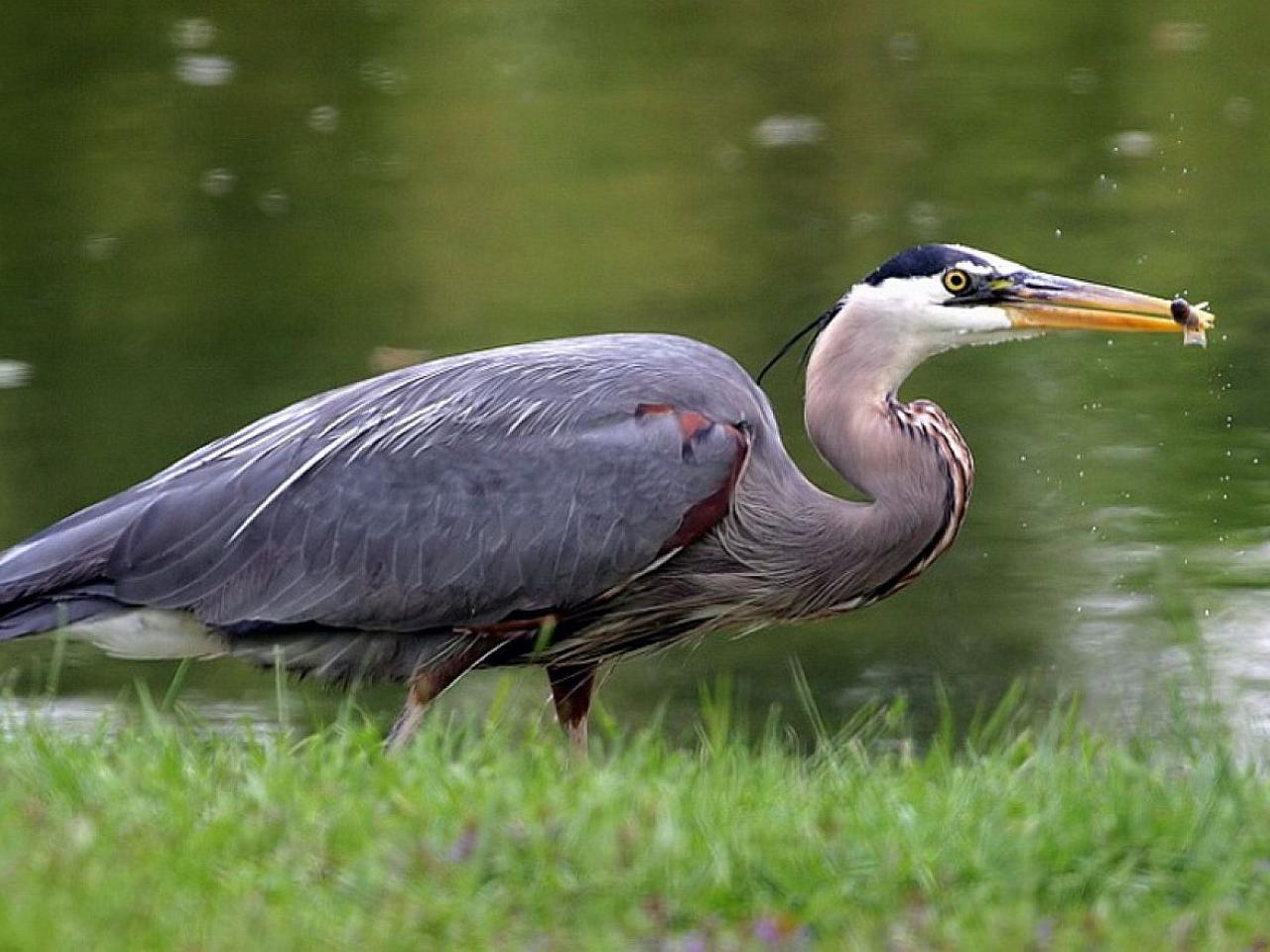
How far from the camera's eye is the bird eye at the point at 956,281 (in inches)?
234

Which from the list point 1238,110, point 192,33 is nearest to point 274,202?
point 192,33

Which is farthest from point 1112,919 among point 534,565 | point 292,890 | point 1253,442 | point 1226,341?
point 1226,341

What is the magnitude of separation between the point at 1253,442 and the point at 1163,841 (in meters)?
4.84

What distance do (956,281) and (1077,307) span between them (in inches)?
11.7

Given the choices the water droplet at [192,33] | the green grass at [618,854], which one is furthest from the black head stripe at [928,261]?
the water droplet at [192,33]

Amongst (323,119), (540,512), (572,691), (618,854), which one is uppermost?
(618,854)

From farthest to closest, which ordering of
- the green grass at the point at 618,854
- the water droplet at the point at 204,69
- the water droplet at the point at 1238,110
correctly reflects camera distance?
the water droplet at the point at 204,69
the water droplet at the point at 1238,110
the green grass at the point at 618,854

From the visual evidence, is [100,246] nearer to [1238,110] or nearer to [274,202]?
[274,202]

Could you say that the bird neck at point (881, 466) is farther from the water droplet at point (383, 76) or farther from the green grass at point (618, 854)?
the water droplet at point (383, 76)

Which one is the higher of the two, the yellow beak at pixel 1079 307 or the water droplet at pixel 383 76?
the yellow beak at pixel 1079 307

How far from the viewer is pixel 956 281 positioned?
596 cm

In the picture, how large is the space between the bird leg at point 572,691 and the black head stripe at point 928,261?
1.21 m

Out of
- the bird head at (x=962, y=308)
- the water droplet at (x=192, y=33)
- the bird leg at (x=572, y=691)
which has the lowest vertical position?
the water droplet at (x=192, y=33)

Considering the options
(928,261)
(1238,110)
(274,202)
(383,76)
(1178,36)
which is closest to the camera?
(928,261)
